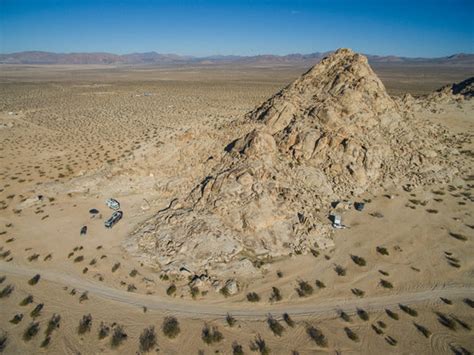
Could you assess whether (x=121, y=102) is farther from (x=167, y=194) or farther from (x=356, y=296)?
(x=356, y=296)

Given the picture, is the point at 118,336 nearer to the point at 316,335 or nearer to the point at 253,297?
the point at 253,297

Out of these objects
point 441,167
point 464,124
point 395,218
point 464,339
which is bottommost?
point 464,339

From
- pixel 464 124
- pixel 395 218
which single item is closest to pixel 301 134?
pixel 395 218

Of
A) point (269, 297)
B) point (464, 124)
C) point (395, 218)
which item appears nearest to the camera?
point (269, 297)

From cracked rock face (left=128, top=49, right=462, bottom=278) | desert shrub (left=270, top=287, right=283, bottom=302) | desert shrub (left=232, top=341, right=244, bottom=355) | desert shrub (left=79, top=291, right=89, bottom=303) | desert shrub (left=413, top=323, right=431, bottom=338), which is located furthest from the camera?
cracked rock face (left=128, top=49, right=462, bottom=278)

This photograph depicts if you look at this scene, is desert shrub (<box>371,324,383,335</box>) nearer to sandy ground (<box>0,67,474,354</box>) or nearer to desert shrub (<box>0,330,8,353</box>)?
sandy ground (<box>0,67,474,354</box>)

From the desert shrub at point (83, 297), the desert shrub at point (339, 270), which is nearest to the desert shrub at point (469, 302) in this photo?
the desert shrub at point (339, 270)

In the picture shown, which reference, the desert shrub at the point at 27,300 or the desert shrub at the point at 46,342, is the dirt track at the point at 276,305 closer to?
the desert shrub at the point at 27,300

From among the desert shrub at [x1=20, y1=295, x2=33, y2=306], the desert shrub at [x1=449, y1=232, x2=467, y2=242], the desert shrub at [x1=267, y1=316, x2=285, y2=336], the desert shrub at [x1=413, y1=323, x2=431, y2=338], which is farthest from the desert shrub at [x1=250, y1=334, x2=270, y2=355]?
the desert shrub at [x1=449, y1=232, x2=467, y2=242]
